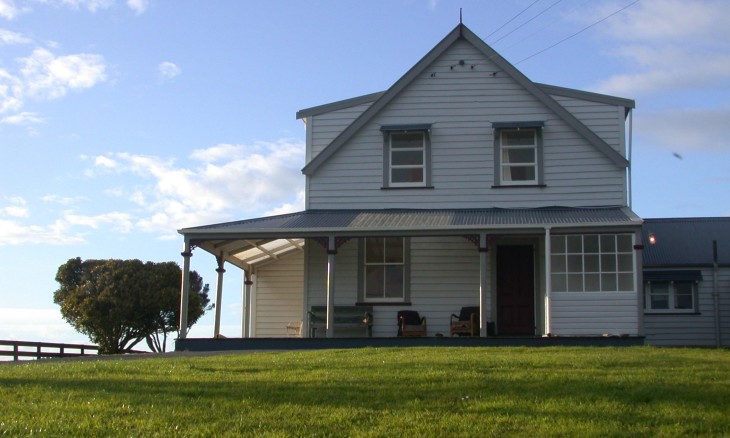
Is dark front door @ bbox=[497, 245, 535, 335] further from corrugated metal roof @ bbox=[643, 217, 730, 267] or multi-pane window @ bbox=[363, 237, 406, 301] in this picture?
corrugated metal roof @ bbox=[643, 217, 730, 267]

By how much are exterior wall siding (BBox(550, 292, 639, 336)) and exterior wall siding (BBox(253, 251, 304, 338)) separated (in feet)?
23.9

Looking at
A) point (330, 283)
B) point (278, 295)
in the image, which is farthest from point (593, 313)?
point (278, 295)

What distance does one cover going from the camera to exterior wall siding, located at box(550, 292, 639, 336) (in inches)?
925

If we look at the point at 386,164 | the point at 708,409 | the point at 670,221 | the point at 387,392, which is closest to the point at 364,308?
the point at 386,164

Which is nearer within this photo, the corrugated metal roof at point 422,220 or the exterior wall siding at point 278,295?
the corrugated metal roof at point 422,220

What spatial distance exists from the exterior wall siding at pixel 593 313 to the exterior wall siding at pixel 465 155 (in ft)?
8.87

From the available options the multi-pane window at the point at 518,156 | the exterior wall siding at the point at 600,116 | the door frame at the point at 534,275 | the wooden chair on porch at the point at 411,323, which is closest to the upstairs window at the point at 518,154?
the multi-pane window at the point at 518,156

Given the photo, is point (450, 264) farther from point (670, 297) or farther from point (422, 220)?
point (670, 297)

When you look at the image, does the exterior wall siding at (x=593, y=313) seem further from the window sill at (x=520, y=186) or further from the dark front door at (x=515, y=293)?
the window sill at (x=520, y=186)

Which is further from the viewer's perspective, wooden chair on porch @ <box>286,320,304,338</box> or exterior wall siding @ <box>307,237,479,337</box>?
wooden chair on porch @ <box>286,320,304,338</box>

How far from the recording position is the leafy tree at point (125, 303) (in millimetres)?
44219

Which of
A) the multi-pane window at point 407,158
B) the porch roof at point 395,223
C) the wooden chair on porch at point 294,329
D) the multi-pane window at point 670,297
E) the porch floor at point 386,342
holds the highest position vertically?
the multi-pane window at point 407,158

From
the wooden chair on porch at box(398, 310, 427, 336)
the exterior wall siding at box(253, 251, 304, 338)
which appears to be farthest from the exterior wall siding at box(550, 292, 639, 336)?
the exterior wall siding at box(253, 251, 304, 338)

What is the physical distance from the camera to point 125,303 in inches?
1743
